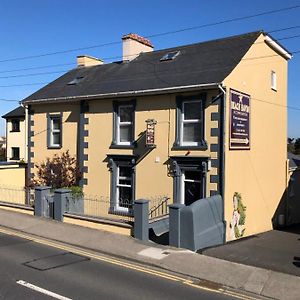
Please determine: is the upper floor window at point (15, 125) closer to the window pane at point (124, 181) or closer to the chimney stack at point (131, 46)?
the chimney stack at point (131, 46)

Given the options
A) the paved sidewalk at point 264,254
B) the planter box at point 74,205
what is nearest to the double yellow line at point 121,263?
the paved sidewalk at point 264,254


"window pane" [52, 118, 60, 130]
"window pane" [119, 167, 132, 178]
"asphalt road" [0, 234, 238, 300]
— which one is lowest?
"asphalt road" [0, 234, 238, 300]

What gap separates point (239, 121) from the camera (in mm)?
Answer: 16016

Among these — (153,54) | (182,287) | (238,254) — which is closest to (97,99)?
(153,54)

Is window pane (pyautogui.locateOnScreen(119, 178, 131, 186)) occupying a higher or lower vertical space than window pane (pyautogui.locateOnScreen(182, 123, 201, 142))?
lower

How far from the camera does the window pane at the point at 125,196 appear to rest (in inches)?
693

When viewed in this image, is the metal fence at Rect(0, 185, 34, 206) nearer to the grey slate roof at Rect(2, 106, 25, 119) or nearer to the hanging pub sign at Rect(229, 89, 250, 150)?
the hanging pub sign at Rect(229, 89, 250, 150)

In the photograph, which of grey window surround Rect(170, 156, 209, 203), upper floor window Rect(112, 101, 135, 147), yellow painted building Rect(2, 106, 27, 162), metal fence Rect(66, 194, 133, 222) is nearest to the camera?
grey window surround Rect(170, 156, 209, 203)

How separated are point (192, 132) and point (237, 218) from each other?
362 centimetres

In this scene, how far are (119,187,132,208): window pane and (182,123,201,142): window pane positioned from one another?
3346mm

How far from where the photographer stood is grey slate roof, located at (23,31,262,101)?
16156 mm

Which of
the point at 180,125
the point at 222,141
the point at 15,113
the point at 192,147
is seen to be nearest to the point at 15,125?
the point at 15,113

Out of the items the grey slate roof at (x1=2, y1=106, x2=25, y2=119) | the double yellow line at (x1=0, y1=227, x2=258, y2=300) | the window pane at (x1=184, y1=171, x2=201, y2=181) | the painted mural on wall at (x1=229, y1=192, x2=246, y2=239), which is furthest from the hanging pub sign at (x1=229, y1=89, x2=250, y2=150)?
the grey slate roof at (x1=2, y1=106, x2=25, y2=119)

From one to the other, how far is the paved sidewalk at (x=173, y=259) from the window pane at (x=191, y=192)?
12.2 feet
